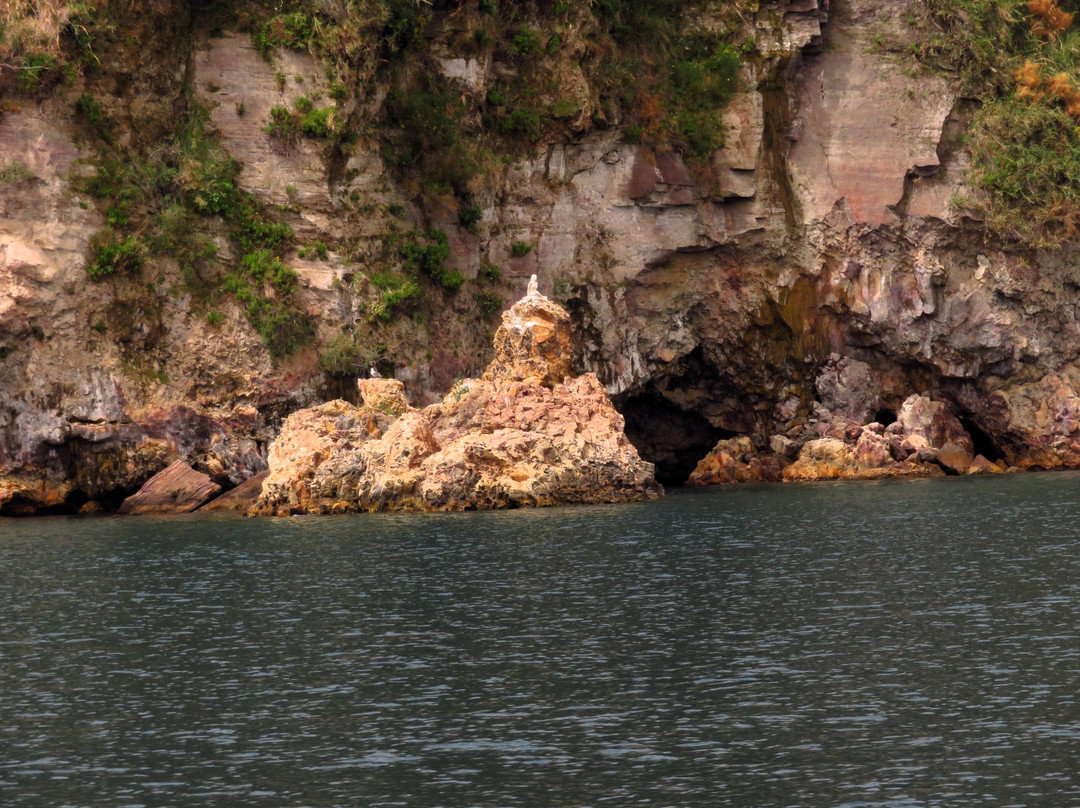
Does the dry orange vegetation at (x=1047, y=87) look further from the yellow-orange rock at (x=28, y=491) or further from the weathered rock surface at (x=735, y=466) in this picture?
the yellow-orange rock at (x=28, y=491)

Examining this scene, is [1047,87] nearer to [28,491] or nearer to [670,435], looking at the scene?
[670,435]

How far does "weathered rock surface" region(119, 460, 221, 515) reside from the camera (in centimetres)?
4753

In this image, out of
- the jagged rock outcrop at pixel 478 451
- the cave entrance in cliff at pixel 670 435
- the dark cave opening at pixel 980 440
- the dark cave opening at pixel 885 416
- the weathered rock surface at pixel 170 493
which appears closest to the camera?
the jagged rock outcrop at pixel 478 451

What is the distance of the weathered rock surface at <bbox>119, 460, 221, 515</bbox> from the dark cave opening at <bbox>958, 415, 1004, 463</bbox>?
29.8 metres

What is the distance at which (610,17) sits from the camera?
189 feet

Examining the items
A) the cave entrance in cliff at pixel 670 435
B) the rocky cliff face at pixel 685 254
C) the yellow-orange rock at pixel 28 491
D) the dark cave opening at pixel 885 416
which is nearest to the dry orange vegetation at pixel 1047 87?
the rocky cliff face at pixel 685 254

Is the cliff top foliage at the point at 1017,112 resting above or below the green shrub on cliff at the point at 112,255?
above

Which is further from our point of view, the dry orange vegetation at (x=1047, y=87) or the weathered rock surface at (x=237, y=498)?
the dry orange vegetation at (x=1047, y=87)

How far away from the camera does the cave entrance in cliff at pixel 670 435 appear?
60.2 m

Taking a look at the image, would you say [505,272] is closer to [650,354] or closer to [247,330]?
[650,354]

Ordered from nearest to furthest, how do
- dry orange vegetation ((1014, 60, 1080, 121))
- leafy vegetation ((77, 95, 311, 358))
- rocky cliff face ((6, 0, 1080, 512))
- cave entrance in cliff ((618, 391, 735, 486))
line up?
leafy vegetation ((77, 95, 311, 358)), rocky cliff face ((6, 0, 1080, 512)), dry orange vegetation ((1014, 60, 1080, 121)), cave entrance in cliff ((618, 391, 735, 486))

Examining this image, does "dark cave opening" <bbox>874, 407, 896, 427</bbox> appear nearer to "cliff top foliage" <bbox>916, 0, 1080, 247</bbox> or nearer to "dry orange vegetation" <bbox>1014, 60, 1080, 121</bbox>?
"cliff top foliage" <bbox>916, 0, 1080, 247</bbox>

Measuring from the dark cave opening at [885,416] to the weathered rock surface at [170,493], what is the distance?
26.9 meters

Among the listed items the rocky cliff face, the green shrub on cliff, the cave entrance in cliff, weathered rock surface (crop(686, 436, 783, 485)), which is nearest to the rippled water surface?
the green shrub on cliff
